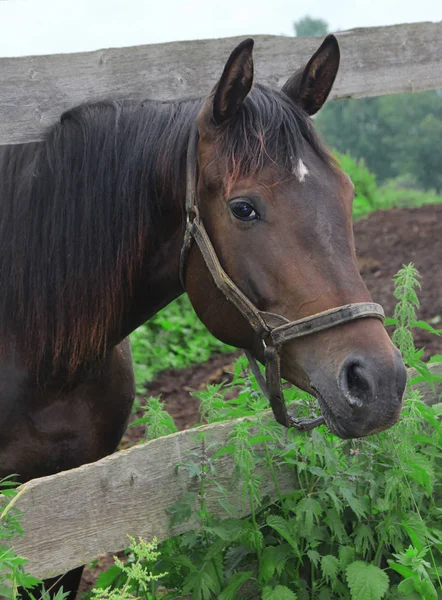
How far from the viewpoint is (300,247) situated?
7.20 ft

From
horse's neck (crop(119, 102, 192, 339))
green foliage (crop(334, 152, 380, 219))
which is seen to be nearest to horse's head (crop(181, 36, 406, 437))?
horse's neck (crop(119, 102, 192, 339))

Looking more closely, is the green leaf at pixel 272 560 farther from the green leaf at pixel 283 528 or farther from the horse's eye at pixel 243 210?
the horse's eye at pixel 243 210

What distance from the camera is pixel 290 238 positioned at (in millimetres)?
2213

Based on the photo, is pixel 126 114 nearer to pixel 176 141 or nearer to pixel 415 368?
pixel 176 141

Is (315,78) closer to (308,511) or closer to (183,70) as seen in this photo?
(183,70)

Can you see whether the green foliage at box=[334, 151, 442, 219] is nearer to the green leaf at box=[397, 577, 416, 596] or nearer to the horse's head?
the horse's head

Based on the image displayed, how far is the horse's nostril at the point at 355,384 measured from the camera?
6.54 feet

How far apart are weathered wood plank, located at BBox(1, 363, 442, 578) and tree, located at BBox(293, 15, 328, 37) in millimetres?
32589

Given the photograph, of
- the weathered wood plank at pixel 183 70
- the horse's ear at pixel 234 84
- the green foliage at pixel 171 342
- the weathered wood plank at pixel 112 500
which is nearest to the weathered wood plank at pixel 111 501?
the weathered wood plank at pixel 112 500

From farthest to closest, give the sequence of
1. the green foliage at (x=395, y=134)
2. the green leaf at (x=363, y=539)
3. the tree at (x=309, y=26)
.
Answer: the tree at (x=309, y=26) → the green foliage at (x=395, y=134) → the green leaf at (x=363, y=539)

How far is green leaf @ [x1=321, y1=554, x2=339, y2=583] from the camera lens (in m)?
2.21

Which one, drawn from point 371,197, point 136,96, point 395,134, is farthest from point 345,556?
point 395,134

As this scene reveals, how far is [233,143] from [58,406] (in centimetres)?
114

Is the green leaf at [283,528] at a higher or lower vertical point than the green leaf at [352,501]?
lower
